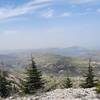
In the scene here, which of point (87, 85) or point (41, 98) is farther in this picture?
point (87, 85)

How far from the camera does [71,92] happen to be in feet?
89.2

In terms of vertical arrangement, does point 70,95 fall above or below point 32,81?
above

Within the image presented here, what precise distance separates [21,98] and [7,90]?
58.0 ft

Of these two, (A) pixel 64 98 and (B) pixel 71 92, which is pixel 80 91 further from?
(A) pixel 64 98

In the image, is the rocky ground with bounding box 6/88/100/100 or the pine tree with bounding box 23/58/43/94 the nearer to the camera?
the rocky ground with bounding box 6/88/100/100

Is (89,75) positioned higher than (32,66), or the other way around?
(32,66)

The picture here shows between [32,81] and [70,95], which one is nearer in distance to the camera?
[70,95]

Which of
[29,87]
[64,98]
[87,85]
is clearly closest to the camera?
[64,98]

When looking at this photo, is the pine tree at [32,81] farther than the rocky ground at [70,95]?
Yes

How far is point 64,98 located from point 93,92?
363cm

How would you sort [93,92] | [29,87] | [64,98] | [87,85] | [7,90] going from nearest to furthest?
[64,98] < [93,92] < [29,87] < [87,85] < [7,90]

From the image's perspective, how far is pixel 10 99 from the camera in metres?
27.6

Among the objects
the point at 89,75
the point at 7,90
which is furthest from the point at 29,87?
the point at 89,75

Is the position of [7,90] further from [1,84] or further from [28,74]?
[28,74]
